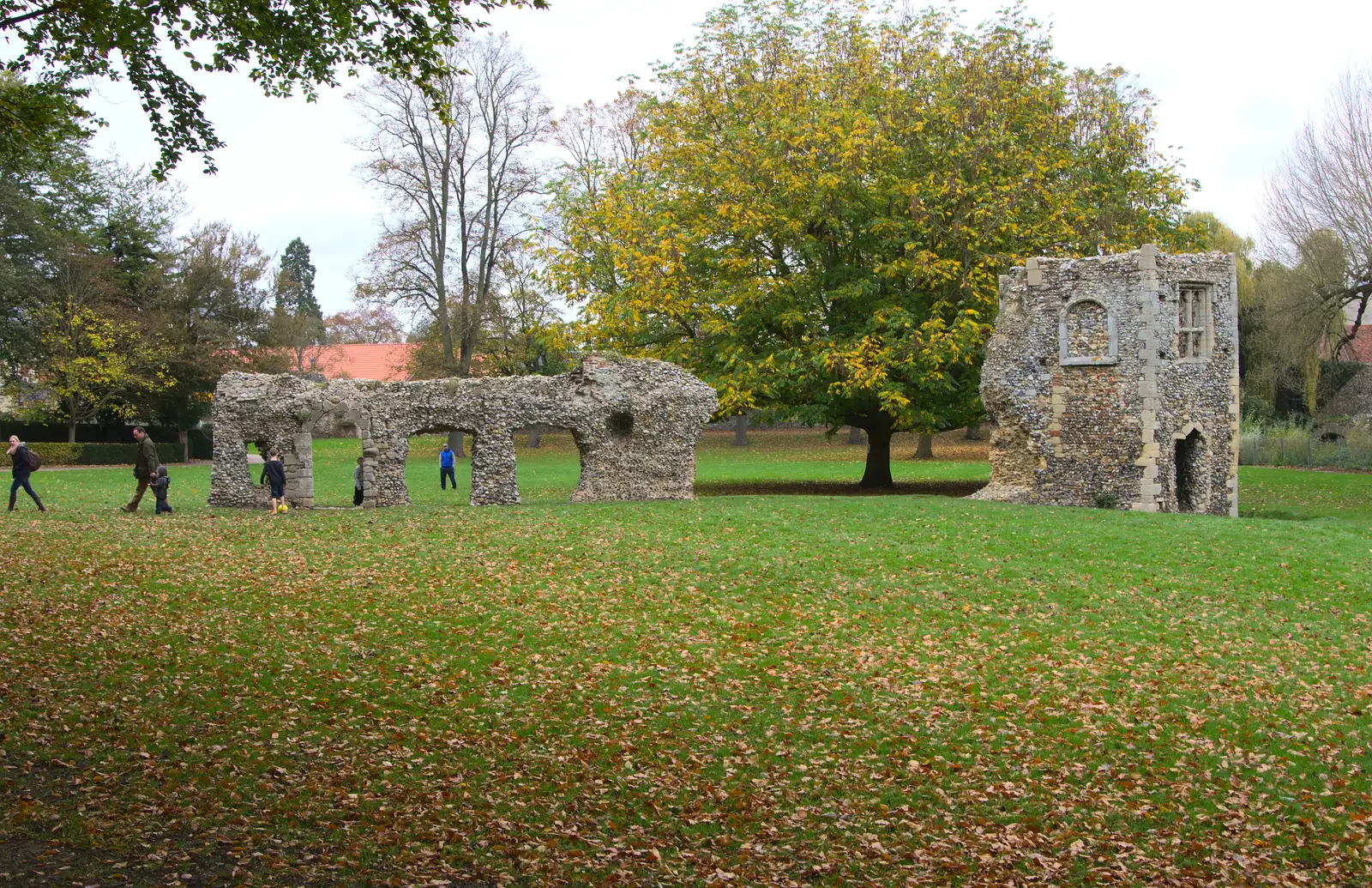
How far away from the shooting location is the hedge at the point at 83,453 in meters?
41.1

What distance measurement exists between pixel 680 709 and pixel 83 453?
129 ft

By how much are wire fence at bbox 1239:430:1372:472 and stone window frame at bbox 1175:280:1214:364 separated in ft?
57.4

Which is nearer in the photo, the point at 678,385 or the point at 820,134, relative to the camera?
the point at 678,385

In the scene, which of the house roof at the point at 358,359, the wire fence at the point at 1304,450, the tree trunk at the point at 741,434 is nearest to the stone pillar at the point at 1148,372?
the wire fence at the point at 1304,450

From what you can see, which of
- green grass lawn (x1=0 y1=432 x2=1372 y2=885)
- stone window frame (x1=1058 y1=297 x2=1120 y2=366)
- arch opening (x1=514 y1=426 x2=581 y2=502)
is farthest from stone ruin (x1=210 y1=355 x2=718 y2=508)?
stone window frame (x1=1058 y1=297 x2=1120 y2=366)

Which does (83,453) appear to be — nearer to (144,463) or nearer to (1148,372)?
(144,463)

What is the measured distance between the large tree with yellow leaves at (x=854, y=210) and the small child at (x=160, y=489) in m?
12.6

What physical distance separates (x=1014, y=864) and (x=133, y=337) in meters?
43.7

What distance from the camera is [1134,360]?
24.3 meters

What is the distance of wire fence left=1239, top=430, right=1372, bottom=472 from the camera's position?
39.2 metres

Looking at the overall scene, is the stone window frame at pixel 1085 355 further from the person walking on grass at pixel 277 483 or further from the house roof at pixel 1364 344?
the house roof at pixel 1364 344

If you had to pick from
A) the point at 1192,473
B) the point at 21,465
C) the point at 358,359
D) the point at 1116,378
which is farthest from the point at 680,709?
the point at 358,359

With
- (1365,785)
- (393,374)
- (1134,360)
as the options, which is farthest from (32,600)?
(393,374)

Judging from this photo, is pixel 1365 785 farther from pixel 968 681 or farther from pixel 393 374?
pixel 393 374
